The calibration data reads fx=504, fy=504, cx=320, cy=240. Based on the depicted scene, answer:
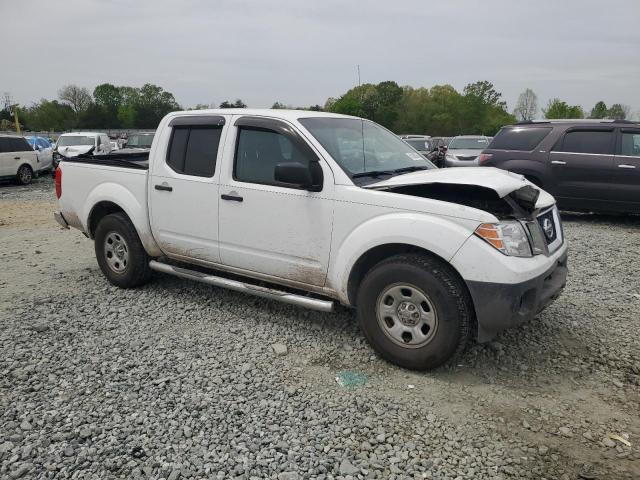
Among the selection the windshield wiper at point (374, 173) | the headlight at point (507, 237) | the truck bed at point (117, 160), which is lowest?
the headlight at point (507, 237)

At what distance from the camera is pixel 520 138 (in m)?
9.82

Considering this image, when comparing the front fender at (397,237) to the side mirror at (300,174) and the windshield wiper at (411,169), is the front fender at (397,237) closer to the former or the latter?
the side mirror at (300,174)

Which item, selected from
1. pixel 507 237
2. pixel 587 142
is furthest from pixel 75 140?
pixel 507 237

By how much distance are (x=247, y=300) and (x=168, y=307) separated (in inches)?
30.3

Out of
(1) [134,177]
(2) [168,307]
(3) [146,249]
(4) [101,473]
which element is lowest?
(4) [101,473]

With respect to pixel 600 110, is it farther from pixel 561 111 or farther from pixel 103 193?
pixel 103 193

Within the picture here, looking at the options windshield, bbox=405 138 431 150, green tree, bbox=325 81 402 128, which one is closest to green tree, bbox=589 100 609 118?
green tree, bbox=325 81 402 128

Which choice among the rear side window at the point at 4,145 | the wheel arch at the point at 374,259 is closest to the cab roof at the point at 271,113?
the wheel arch at the point at 374,259

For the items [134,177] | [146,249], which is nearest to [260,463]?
[146,249]

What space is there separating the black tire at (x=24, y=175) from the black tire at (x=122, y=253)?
13937 millimetres

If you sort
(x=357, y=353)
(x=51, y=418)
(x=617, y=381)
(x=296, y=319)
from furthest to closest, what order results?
(x=296, y=319)
(x=357, y=353)
(x=617, y=381)
(x=51, y=418)

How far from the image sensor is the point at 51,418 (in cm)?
310

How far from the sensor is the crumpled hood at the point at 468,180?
11.5ft

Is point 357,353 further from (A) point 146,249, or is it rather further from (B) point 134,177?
(B) point 134,177
